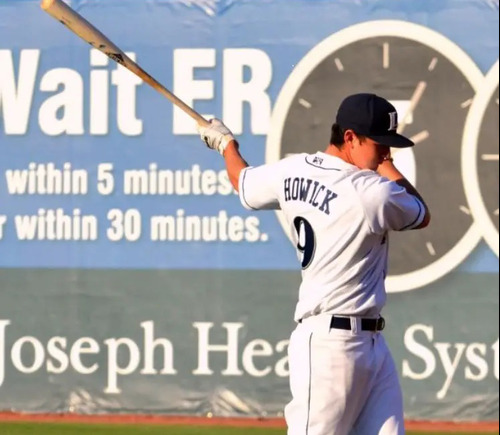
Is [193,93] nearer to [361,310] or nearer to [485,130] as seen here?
[485,130]

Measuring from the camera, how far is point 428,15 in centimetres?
880

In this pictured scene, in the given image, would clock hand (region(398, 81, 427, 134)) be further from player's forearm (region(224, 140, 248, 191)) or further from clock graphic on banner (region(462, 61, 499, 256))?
player's forearm (region(224, 140, 248, 191))

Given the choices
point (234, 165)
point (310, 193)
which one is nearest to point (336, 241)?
point (310, 193)

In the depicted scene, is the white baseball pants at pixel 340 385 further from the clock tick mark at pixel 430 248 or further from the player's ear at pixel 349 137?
the clock tick mark at pixel 430 248

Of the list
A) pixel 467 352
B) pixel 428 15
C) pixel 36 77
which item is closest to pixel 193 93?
pixel 36 77

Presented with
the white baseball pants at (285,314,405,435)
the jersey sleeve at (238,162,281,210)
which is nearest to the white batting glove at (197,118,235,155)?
the jersey sleeve at (238,162,281,210)

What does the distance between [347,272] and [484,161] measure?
4.48 m

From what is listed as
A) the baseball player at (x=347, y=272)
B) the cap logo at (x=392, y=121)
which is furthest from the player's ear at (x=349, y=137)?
the cap logo at (x=392, y=121)

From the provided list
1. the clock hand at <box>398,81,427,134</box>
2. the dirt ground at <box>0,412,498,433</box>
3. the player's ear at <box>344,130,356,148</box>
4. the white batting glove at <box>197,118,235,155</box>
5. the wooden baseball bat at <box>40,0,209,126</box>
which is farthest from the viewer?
the clock hand at <box>398,81,427,134</box>

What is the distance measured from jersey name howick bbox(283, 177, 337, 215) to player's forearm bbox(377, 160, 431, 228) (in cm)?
35

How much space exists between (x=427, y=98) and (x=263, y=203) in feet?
14.1

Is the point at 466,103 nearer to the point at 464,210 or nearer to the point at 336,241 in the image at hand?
the point at 464,210

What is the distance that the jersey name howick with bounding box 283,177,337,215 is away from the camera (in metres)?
4.51

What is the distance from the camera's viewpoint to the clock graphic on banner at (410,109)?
8.74m
